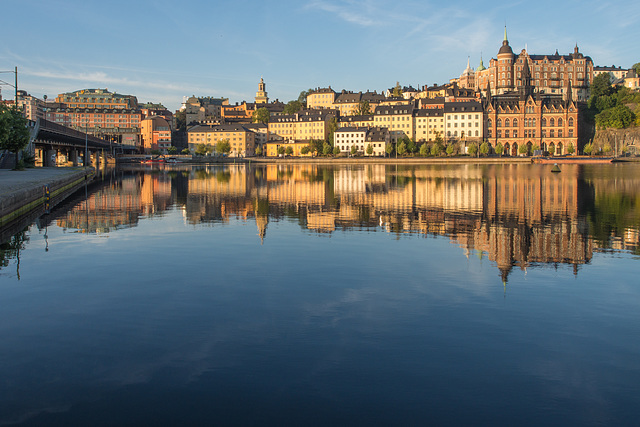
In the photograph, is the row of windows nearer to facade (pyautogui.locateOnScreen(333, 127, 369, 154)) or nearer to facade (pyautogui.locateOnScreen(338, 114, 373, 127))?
facade (pyautogui.locateOnScreen(333, 127, 369, 154))

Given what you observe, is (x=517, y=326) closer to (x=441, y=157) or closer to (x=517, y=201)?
(x=517, y=201)

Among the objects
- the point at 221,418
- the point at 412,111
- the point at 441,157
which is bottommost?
the point at 221,418

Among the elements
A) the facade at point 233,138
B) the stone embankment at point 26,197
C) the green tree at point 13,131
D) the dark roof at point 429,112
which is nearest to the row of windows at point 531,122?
the dark roof at point 429,112

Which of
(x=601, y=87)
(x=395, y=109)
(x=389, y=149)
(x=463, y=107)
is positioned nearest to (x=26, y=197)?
(x=389, y=149)

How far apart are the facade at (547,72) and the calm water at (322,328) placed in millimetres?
163238

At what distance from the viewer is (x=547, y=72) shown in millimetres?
173250

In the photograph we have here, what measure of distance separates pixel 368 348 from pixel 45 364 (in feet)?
17.3

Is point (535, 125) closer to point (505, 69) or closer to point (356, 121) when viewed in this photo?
point (505, 69)

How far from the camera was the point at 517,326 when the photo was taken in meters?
10.8

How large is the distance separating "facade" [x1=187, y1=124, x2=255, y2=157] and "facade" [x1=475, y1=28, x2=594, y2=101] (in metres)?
77.8

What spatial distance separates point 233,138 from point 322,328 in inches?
6785

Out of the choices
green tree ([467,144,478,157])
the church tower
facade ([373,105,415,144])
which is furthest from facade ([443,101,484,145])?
the church tower

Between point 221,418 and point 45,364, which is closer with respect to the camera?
point 221,418

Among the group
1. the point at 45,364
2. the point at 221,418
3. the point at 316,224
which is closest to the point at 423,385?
the point at 221,418
